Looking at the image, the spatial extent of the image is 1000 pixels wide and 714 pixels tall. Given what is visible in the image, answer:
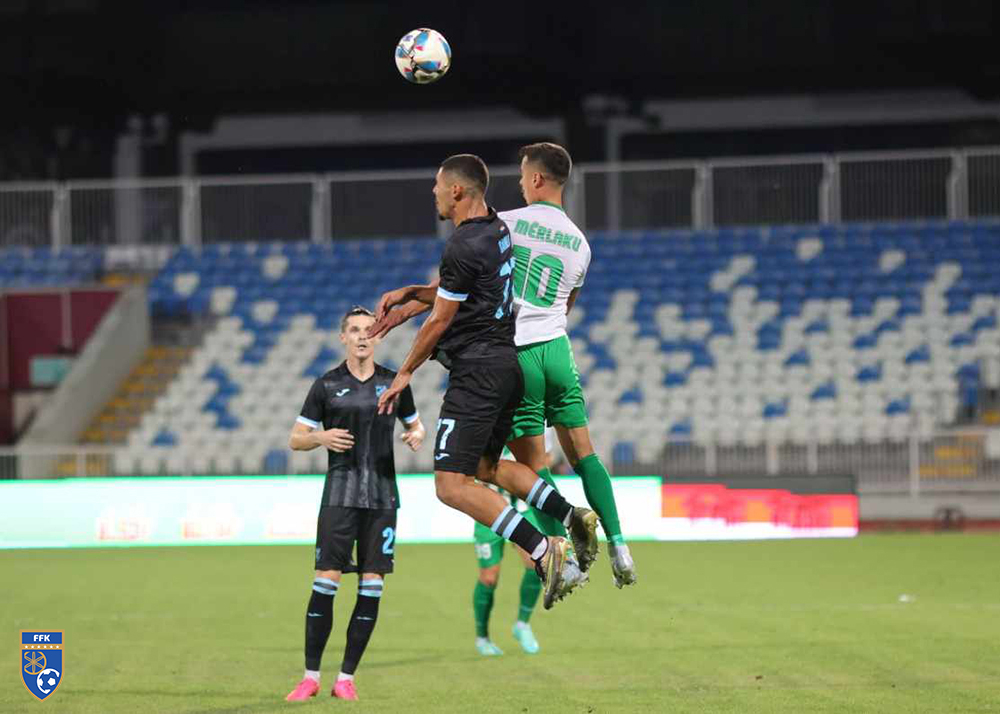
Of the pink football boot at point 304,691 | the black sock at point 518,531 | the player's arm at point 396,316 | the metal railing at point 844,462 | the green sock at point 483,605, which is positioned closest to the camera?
the black sock at point 518,531

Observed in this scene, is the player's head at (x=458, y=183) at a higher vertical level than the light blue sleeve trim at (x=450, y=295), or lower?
higher

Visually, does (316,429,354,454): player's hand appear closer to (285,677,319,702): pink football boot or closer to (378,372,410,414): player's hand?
(378,372,410,414): player's hand

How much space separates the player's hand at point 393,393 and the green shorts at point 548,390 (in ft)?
2.12

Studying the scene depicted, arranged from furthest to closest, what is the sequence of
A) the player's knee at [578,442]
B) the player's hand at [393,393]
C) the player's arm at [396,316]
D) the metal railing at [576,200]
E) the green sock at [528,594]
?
the metal railing at [576,200], the green sock at [528,594], the player's knee at [578,442], the player's arm at [396,316], the player's hand at [393,393]

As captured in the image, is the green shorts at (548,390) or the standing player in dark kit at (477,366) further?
the green shorts at (548,390)

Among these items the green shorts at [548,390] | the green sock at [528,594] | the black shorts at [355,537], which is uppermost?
the green shorts at [548,390]

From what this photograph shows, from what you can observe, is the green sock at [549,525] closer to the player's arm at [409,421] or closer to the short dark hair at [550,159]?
the player's arm at [409,421]

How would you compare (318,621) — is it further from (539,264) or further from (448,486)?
(539,264)

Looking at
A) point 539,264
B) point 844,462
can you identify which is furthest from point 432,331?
point 844,462

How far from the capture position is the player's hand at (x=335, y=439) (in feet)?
29.0

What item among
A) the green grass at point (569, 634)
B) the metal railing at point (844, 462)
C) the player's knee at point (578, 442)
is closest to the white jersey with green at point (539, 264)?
the player's knee at point (578, 442)

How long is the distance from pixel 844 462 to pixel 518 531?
13.8m

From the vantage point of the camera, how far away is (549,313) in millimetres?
8594

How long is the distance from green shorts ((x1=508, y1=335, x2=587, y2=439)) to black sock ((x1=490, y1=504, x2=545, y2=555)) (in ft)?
1.96
